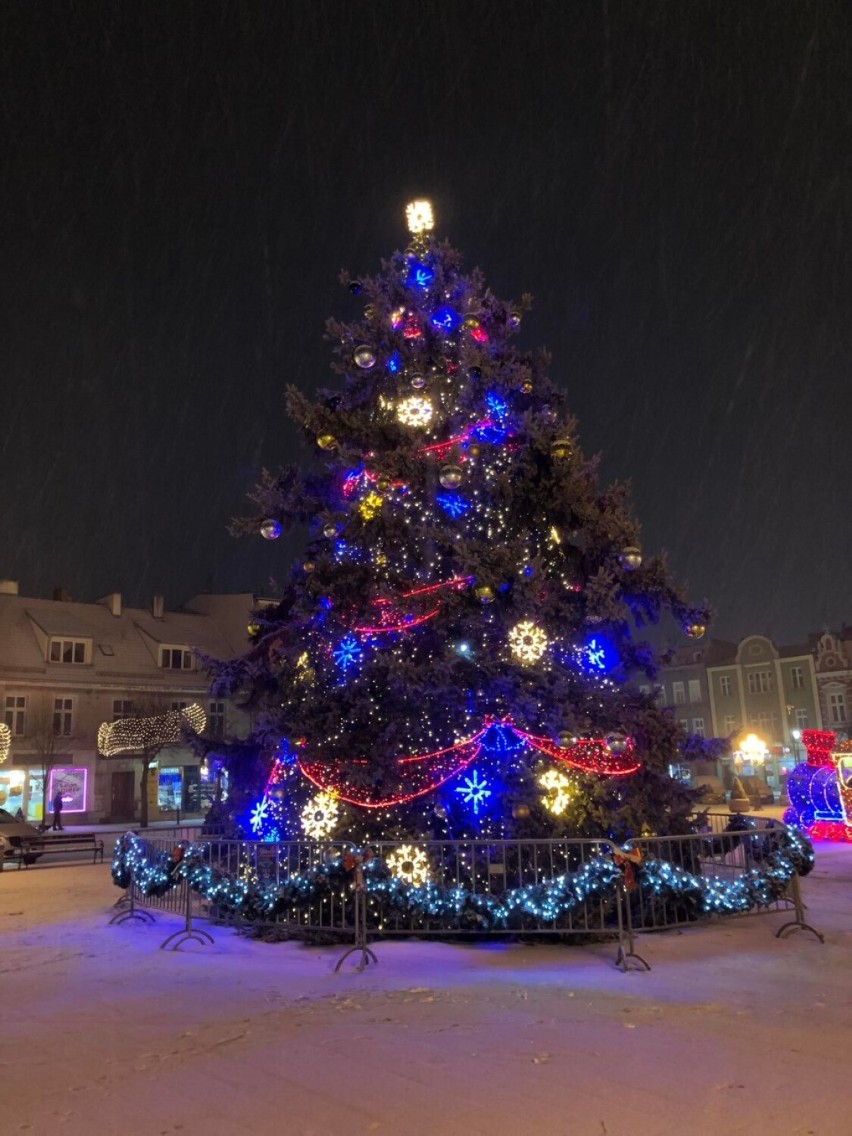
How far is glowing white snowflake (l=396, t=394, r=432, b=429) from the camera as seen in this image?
1104 centimetres

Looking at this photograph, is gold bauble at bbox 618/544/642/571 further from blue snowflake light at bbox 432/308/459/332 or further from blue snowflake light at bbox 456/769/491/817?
blue snowflake light at bbox 432/308/459/332

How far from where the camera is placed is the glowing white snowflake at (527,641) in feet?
33.2

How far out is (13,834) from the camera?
2011cm

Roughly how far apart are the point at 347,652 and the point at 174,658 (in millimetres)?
32483

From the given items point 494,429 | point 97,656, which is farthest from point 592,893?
point 97,656

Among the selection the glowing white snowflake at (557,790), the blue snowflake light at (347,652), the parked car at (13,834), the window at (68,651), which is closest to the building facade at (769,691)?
the window at (68,651)

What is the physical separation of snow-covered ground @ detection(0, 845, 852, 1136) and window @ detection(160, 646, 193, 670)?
32505 millimetres

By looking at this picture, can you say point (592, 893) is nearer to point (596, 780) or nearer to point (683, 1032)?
point (596, 780)

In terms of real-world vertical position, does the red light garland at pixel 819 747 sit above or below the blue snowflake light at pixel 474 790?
above

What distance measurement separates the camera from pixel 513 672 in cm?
945

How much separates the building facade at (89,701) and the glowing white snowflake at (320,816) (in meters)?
23.5

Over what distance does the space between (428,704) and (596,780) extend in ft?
6.78

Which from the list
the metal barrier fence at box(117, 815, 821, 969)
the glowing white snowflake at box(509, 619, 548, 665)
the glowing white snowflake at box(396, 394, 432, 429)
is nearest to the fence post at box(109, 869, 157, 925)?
the metal barrier fence at box(117, 815, 821, 969)

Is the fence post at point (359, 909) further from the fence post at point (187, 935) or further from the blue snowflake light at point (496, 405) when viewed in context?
the blue snowflake light at point (496, 405)
